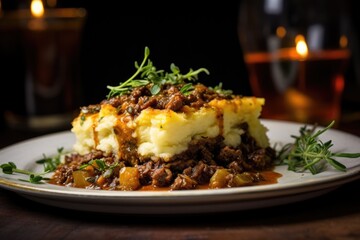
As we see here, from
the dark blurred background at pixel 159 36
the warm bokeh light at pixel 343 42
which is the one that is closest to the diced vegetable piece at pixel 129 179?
the warm bokeh light at pixel 343 42

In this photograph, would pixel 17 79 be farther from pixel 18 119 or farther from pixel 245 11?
pixel 245 11

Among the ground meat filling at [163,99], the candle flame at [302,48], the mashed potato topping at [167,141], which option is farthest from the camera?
the candle flame at [302,48]

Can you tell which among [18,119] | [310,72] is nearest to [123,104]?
[310,72]

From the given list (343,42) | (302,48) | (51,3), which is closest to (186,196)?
(302,48)

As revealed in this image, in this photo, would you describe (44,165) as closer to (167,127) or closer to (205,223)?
(167,127)

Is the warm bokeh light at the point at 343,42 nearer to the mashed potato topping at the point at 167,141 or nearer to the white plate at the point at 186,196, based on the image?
the mashed potato topping at the point at 167,141

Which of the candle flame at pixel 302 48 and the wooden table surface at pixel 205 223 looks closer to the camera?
the wooden table surface at pixel 205 223

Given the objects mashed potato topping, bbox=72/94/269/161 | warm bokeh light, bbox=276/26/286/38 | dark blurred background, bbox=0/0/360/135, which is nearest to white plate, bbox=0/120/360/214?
mashed potato topping, bbox=72/94/269/161
